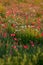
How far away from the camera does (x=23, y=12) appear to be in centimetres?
1105

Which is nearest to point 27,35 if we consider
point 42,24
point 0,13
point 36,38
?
point 36,38

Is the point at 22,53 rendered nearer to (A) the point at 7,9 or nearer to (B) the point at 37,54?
(B) the point at 37,54

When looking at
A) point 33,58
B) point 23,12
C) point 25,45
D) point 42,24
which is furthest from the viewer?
point 23,12

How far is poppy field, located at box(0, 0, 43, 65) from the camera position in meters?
6.02

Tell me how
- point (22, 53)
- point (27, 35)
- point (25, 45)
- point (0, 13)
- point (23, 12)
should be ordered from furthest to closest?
1. point (23, 12)
2. point (0, 13)
3. point (27, 35)
4. point (25, 45)
5. point (22, 53)

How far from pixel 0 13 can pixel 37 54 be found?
4.38 metres

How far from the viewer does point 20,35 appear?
7668 mm

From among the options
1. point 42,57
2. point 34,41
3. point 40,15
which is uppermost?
point 42,57

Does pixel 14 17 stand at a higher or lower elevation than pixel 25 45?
lower

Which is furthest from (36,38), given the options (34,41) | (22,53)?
(22,53)

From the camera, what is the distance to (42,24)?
9594mm

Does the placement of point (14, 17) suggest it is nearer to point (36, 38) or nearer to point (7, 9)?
point (7, 9)

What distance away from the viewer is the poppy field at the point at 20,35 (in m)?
6.02

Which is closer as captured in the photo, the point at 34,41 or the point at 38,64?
the point at 38,64
